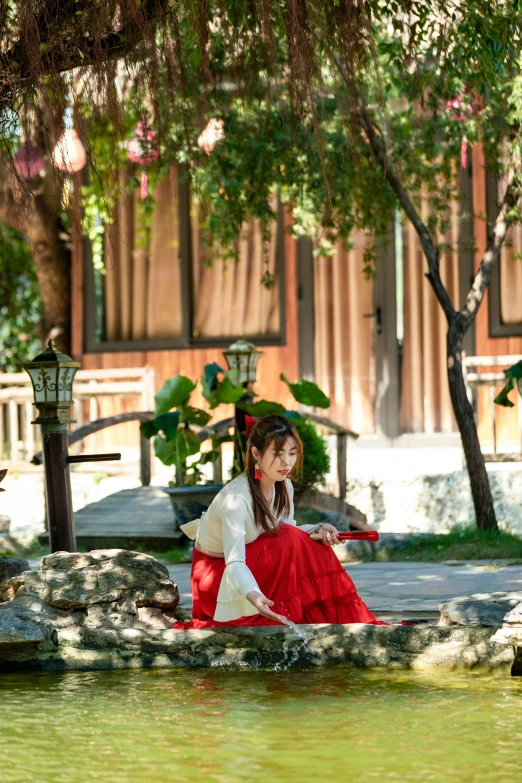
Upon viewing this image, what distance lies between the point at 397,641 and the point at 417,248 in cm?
818

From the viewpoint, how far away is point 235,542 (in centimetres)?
522

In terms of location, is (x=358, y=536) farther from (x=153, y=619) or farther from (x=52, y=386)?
(x=52, y=386)

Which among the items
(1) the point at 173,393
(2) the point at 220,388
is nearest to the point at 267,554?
(2) the point at 220,388

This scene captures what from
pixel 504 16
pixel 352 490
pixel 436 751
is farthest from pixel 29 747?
pixel 352 490

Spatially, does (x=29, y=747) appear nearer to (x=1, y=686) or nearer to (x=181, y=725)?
(x=181, y=725)

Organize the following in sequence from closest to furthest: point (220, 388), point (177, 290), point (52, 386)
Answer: point (52, 386), point (220, 388), point (177, 290)

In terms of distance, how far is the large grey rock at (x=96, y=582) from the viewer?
5.76 metres

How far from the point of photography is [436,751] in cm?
391

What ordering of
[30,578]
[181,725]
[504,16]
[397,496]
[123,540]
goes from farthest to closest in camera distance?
1. [397,496]
2. [123,540]
3. [504,16]
4. [30,578]
5. [181,725]

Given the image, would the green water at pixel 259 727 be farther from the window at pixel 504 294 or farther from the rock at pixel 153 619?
the window at pixel 504 294

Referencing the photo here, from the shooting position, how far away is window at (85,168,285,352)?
43.3ft

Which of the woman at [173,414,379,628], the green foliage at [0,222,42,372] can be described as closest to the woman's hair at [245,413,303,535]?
the woman at [173,414,379,628]

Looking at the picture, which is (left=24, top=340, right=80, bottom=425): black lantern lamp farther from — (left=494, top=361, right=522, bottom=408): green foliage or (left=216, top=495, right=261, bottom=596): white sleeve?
(left=494, top=361, right=522, bottom=408): green foliage

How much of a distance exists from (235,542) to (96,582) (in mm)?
999
